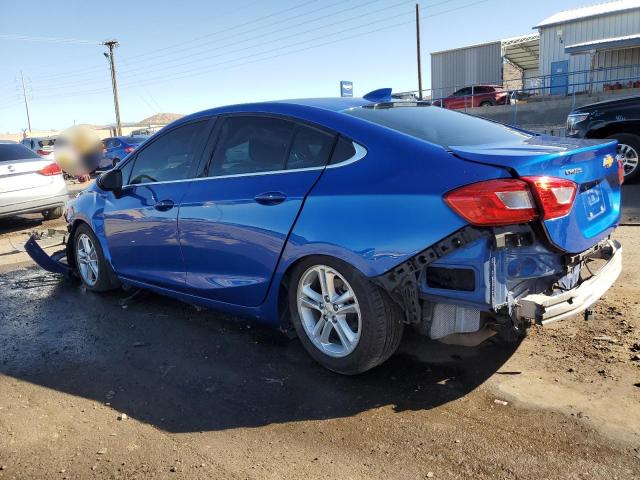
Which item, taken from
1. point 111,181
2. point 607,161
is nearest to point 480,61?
point 111,181

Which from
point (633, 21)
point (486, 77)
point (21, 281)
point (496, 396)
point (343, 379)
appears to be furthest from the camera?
point (486, 77)

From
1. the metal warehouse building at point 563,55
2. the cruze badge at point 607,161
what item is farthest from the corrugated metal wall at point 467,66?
the cruze badge at point 607,161

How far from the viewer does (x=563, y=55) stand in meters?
31.7

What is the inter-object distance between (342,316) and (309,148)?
1051 mm

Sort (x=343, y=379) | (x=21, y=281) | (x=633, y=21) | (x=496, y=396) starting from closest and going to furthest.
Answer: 1. (x=496, y=396)
2. (x=343, y=379)
3. (x=21, y=281)
4. (x=633, y=21)

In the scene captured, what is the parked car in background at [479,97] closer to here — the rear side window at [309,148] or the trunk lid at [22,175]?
the trunk lid at [22,175]

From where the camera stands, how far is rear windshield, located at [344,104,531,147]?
10.7ft

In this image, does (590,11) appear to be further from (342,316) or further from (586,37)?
(342,316)

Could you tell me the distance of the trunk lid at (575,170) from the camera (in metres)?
2.78

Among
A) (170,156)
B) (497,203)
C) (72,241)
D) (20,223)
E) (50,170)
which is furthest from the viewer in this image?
(20,223)

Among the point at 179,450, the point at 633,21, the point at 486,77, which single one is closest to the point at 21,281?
the point at 179,450

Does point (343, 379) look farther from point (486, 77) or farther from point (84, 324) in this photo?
point (486, 77)

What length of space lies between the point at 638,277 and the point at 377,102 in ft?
9.50

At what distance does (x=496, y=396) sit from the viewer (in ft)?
10.2
